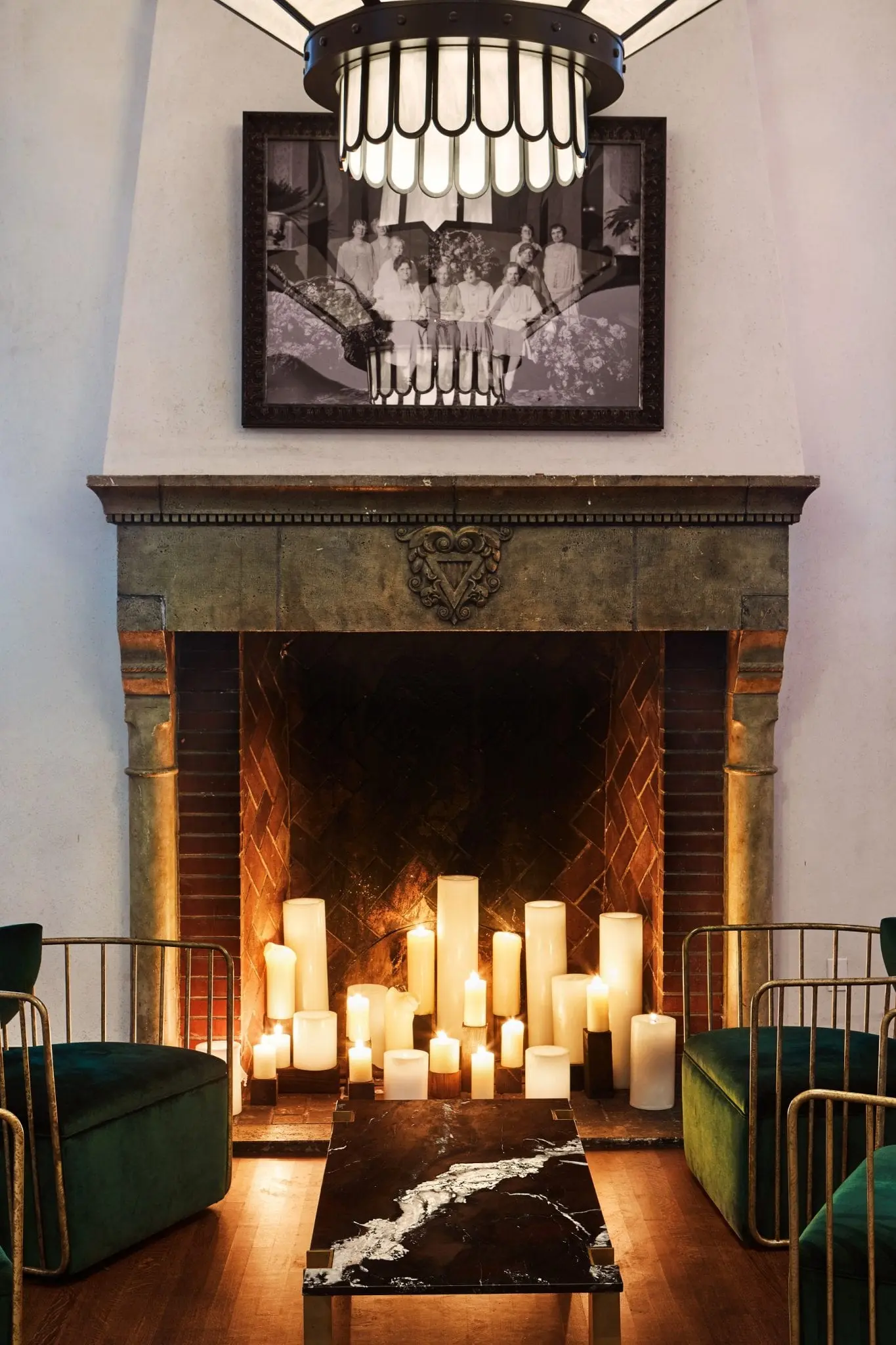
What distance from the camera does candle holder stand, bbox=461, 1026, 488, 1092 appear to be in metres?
4.11

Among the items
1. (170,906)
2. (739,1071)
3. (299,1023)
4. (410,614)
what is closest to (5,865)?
(170,906)

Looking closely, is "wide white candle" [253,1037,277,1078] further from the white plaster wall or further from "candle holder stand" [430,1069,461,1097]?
the white plaster wall

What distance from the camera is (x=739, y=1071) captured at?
126 inches

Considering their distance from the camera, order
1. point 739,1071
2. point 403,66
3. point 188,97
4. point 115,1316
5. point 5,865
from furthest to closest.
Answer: point 5,865, point 188,97, point 739,1071, point 115,1316, point 403,66

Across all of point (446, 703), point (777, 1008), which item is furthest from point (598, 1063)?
point (446, 703)

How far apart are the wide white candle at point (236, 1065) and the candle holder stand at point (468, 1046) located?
2.19 feet

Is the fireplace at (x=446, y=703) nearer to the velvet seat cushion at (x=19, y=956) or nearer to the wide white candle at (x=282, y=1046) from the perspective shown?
the wide white candle at (x=282, y=1046)

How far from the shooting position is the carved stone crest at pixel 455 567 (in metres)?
3.80

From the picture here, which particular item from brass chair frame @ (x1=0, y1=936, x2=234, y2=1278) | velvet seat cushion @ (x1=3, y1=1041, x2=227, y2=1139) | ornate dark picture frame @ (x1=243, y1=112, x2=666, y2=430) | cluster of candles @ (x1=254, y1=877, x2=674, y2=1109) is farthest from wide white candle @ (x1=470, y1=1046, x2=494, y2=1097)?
ornate dark picture frame @ (x1=243, y1=112, x2=666, y2=430)

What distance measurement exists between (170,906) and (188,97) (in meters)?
2.32

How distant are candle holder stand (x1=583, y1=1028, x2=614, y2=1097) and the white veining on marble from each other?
113 centimetres

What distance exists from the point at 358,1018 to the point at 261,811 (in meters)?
0.71

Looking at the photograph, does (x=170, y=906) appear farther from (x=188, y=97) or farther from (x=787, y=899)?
(x=188, y=97)

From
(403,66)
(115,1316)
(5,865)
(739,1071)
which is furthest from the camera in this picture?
(5,865)
